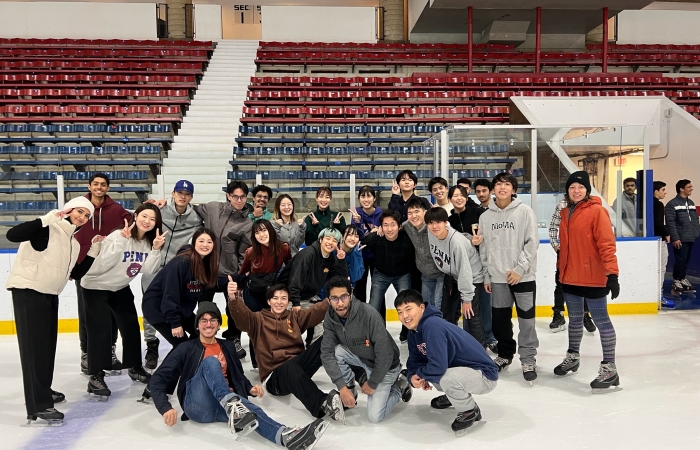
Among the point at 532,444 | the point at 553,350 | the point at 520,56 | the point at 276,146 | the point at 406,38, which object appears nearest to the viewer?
the point at 532,444

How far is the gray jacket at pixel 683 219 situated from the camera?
24.2 ft

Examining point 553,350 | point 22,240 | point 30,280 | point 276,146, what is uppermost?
point 276,146

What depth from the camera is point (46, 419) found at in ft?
11.3

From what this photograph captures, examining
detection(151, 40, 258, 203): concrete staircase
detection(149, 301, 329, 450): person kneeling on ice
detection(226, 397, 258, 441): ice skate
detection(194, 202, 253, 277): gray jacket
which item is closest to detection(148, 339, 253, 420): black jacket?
detection(149, 301, 329, 450): person kneeling on ice

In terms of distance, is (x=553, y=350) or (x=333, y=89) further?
(x=333, y=89)

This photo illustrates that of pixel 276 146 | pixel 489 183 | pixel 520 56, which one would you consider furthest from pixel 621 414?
pixel 520 56

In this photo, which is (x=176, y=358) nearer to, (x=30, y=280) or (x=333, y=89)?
(x=30, y=280)

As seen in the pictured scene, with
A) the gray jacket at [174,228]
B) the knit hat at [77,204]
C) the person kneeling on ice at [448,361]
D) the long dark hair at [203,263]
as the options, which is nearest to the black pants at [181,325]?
the long dark hair at [203,263]

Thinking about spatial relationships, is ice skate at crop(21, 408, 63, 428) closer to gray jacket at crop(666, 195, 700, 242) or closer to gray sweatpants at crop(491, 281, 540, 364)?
gray sweatpants at crop(491, 281, 540, 364)

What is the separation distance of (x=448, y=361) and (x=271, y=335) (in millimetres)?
1224

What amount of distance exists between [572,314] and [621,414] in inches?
32.1

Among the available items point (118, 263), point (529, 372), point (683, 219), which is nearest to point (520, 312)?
point (529, 372)

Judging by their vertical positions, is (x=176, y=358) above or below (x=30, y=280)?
below

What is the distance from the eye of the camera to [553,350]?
197 inches
